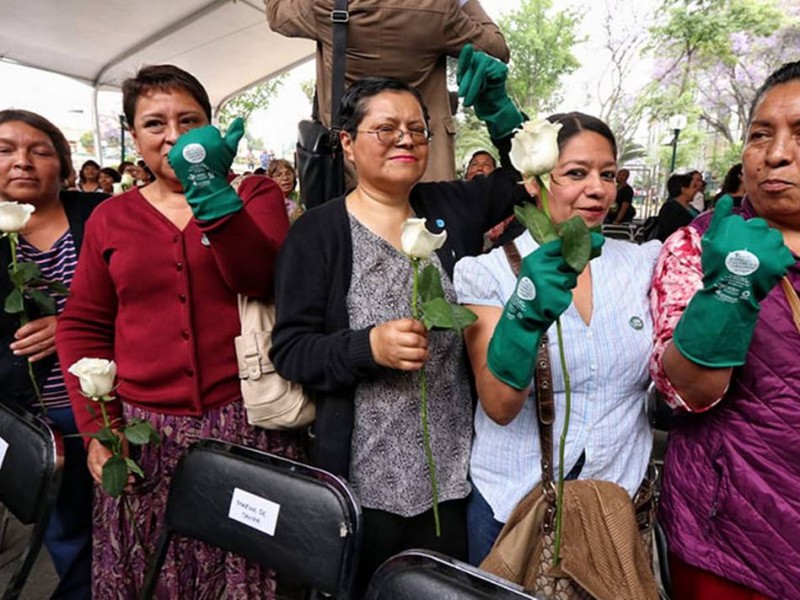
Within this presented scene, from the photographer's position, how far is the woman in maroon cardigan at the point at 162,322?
1180 millimetres

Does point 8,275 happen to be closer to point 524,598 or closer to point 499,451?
point 499,451

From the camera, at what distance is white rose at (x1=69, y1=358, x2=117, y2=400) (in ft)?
3.37

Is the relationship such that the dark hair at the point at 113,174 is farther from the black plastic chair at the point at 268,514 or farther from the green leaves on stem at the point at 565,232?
the green leaves on stem at the point at 565,232

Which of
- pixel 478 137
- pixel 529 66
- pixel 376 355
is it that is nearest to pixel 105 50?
pixel 376 355

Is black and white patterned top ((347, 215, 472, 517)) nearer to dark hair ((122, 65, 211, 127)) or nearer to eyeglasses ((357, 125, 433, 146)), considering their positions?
eyeglasses ((357, 125, 433, 146))

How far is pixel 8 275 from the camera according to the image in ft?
4.56

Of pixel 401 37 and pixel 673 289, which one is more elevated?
pixel 401 37

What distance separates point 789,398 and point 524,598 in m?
0.50

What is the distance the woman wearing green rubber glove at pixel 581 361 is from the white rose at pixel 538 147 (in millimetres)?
242

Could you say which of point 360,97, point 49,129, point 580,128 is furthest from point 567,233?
point 49,129

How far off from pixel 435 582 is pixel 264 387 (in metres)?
0.53

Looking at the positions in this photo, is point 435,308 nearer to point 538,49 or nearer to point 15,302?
point 15,302

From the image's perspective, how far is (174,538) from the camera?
51.2 inches

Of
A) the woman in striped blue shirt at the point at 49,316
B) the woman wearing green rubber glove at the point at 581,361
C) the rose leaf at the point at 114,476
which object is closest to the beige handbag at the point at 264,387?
the rose leaf at the point at 114,476
